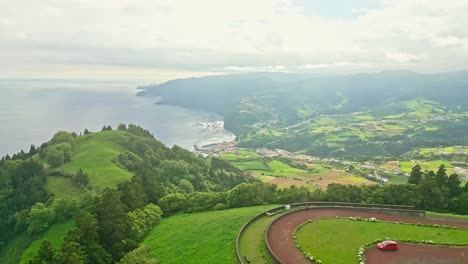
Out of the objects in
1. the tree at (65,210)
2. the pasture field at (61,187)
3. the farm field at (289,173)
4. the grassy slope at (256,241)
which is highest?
the grassy slope at (256,241)

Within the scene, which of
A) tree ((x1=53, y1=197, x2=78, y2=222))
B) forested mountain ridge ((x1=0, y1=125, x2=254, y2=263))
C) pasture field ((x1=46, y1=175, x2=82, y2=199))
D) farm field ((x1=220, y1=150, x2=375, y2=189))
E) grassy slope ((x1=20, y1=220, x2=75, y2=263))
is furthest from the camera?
farm field ((x1=220, y1=150, x2=375, y2=189))

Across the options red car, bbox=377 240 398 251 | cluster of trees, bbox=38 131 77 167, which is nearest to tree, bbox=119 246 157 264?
red car, bbox=377 240 398 251

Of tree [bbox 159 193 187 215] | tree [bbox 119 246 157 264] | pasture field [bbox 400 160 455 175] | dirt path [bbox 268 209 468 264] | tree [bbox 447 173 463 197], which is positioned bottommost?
pasture field [bbox 400 160 455 175]

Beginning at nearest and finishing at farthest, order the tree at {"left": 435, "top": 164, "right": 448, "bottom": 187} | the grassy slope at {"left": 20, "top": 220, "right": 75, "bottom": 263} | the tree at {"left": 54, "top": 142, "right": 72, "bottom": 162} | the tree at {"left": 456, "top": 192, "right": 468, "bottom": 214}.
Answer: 1. the tree at {"left": 456, "top": 192, "right": 468, "bottom": 214}
2. the tree at {"left": 435, "top": 164, "right": 448, "bottom": 187}
3. the grassy slope at {"left": 20, "top": 220, "right": 75, "bottom": 263}
4. the tree at {"left": 54, "top": 142, "right": 72, "bottom": 162}

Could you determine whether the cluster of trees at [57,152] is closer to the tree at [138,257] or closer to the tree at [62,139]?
the tree at [62,139]

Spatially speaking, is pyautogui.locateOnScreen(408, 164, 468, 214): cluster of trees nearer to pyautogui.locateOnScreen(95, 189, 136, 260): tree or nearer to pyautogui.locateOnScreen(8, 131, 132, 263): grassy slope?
pyautogui.locateOnScreen(95, 189, 136, 260): tree

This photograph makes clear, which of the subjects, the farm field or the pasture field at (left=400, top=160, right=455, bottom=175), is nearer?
the farm field

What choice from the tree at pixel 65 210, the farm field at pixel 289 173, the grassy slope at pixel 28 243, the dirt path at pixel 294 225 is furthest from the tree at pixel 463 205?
Answer: the farm field at pixel 289 173
